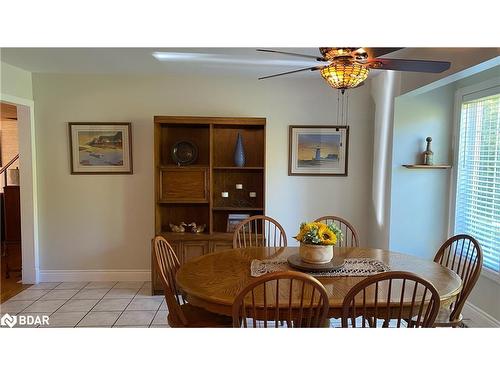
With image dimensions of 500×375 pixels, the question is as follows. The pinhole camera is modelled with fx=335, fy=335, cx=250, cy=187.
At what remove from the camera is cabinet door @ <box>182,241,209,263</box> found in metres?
3.55

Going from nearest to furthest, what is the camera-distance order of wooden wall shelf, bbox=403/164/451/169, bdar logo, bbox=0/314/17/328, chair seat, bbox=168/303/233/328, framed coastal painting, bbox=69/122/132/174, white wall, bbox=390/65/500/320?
chair seat, bbox=168/303/233/328 → bdar logo, bbox=0/314/17/328 → wooden wall shelf, bbox=403/164/451/169 → white wall, bbox=390/65/500/320 → framed coastal painting, bbox=69/122/132/174

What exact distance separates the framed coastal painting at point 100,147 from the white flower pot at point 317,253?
249 cm

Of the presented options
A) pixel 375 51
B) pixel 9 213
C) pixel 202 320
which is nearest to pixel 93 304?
pixel 202 320

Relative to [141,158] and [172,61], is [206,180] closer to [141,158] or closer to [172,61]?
[141,158]

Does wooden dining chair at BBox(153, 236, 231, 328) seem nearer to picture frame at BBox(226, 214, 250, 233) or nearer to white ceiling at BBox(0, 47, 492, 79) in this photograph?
picture frame at BBox(226, 214, 250, 233)

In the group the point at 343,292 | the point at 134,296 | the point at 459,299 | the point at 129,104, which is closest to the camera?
the point at 343,292

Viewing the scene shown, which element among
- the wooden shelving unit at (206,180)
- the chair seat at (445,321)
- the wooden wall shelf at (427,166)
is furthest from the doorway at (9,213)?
the wooden wall shelf at (427,166)

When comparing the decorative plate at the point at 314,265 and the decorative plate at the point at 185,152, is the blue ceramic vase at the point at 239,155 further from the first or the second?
the decorative plate at the point at 314,265

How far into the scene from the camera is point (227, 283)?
193 cm

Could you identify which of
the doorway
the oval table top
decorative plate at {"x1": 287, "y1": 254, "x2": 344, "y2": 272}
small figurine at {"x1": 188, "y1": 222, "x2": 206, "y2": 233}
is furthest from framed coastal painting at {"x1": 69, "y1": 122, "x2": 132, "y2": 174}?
decorative plate at {"x1": 287, "y1": 254, "x2": 344, "y2": 272}

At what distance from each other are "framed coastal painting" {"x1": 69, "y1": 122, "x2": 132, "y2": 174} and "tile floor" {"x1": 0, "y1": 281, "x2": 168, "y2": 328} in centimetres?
131
